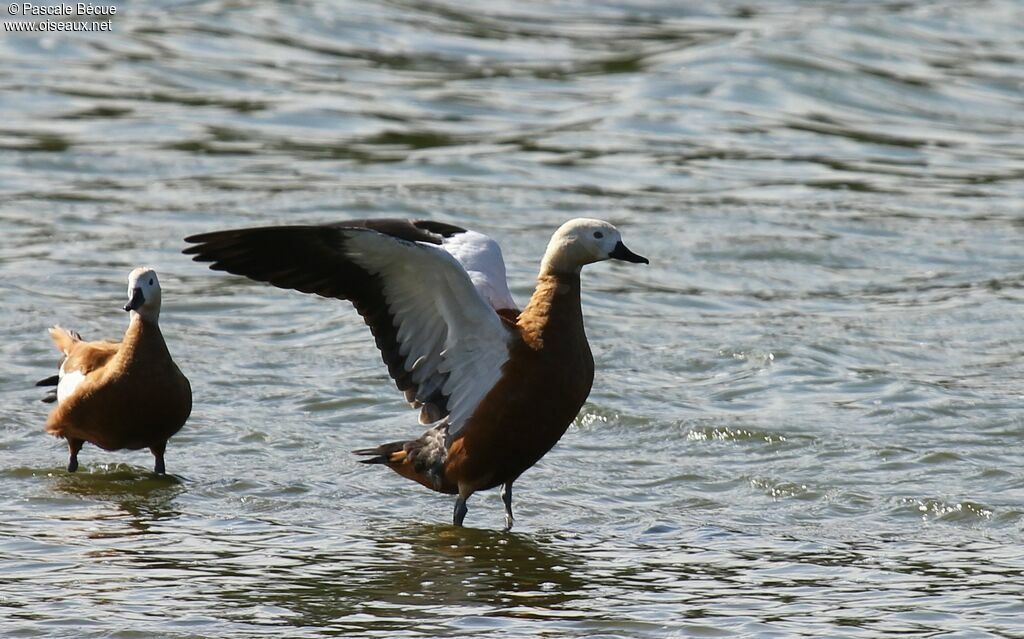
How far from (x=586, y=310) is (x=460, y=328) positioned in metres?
4.82

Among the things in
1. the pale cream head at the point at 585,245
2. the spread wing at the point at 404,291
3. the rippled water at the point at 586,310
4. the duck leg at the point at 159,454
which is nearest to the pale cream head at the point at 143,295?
the duck leg at the point at 159,454

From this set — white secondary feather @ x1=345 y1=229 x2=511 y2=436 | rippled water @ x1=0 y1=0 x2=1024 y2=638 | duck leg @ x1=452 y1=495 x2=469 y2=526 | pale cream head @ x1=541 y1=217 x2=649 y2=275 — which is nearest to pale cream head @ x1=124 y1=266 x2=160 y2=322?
rippled water @ x1=0 y1=0 x2=1024 y2=638

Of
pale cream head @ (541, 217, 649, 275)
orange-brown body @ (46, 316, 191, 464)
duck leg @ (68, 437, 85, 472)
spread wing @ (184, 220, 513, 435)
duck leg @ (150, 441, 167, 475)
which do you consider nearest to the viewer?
spread wing @ (184, 220, 513, 435)

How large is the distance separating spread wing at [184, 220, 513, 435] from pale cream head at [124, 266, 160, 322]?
141cm

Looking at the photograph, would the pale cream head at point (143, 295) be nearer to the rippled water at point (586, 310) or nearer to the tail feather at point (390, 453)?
the rippled water at point (586, 310)

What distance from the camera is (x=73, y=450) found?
870cm

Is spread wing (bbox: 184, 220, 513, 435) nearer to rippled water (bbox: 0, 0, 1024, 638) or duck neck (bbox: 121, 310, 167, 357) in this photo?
rippled water (bbox: 0, 0, 1024, 638)

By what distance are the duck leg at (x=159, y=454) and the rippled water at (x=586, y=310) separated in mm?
101

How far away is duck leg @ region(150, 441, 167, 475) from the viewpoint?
8.51 metres

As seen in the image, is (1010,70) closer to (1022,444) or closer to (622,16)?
(622,16)

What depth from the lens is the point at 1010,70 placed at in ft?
65.4

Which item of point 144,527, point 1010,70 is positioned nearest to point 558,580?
point 144,527

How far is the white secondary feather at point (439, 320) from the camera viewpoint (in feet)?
23.5

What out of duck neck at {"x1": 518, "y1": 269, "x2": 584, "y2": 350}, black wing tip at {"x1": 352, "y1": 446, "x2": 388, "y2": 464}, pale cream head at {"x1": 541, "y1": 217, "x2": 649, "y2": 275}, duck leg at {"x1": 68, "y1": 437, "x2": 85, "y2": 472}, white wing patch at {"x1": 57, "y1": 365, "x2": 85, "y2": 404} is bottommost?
duck leg at {"x1": 68, "y1": 437, "x2": 85, "y2": 472}
